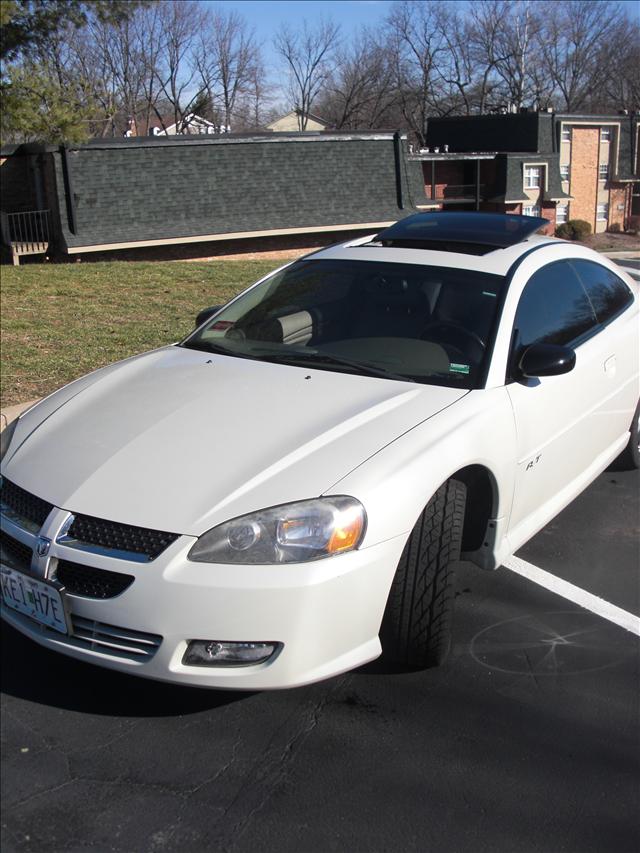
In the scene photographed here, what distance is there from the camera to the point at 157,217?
902 inches

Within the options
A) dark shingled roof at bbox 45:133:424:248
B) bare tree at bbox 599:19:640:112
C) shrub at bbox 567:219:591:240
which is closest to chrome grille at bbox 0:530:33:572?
dark shingled roof at bbox 45:133:424:248

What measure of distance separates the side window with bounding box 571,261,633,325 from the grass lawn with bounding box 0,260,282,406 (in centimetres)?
409

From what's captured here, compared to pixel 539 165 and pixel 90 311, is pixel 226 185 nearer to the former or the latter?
pixel 90 311

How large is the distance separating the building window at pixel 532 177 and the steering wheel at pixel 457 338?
3830 cm

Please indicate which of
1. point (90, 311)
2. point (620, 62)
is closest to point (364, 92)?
point (620, 62)

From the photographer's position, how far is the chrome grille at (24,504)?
299 centimetres

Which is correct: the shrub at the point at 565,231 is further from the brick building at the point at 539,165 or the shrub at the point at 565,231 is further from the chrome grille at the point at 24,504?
the chrome grille at the point at 24,504

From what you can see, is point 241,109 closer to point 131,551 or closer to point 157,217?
point 157,217

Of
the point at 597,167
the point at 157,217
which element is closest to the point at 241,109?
the point at 597,167

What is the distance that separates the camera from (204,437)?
322 cm

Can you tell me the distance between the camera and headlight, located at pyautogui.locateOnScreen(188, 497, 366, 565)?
2754mm

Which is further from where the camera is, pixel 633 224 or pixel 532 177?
pixel 633 224

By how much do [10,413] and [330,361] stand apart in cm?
303

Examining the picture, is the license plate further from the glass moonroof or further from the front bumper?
the glass moonroof
